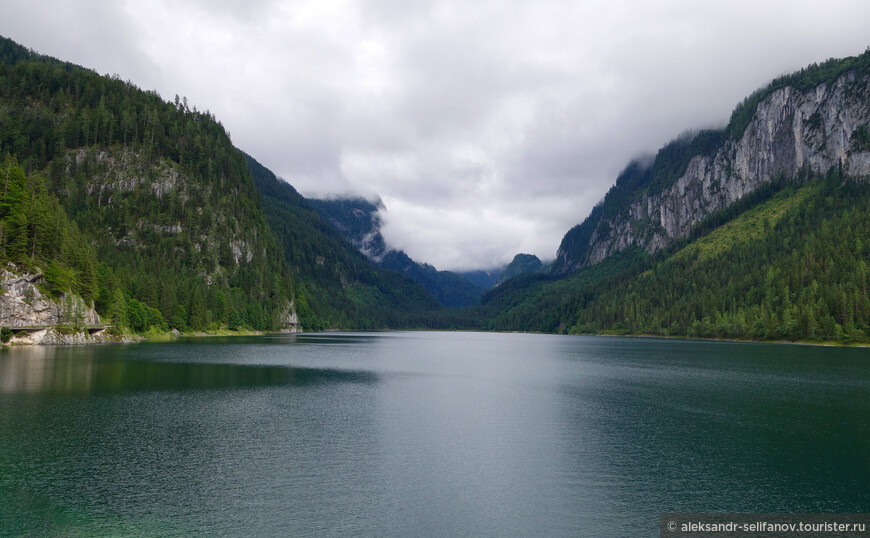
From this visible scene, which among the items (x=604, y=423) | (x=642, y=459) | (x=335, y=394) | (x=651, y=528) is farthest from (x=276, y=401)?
(x=651, y=528)

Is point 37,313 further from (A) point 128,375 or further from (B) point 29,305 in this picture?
(A) point 128,375

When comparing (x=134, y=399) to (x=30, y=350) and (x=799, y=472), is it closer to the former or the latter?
(x=799, y=472)

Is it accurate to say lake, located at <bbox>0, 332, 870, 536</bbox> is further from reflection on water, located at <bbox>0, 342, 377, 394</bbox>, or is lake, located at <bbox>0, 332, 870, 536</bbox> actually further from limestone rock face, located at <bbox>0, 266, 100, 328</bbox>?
limestone rock face, located at <bbox>0, 266, 100, 328</bbox>

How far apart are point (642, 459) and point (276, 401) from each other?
36.5 metres

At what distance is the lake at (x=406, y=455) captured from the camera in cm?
2409

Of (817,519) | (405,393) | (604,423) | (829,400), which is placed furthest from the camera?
(405,393)

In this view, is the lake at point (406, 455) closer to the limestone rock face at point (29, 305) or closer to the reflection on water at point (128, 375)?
the reflection on water at point (128, 375)

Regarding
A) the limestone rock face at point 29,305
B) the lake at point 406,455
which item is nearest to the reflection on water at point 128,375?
the lake at point 406,455

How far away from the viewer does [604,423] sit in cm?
4575

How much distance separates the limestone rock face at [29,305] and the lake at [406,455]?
5016cm

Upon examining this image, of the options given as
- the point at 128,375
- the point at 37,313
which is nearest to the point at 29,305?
the point at 37,313

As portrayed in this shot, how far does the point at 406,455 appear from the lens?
34812 mm

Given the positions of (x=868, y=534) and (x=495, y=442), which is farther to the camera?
(x=495, y=442)

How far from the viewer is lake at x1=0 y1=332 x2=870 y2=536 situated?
24094 millimetres
